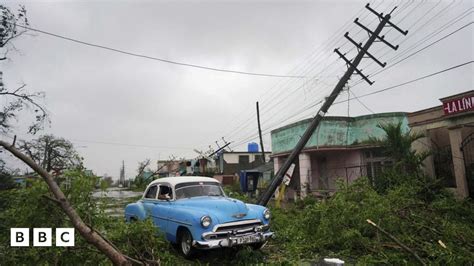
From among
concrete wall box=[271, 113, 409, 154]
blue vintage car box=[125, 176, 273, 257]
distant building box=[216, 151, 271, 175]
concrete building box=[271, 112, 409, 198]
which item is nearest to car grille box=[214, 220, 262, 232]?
blue vintage car box=[125, 176, 273, 257]

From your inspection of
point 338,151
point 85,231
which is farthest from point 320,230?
point 338,151

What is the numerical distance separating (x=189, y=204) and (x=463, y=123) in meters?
10.2

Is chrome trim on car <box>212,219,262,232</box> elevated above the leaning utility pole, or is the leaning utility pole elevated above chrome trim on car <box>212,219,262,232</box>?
the leaning utility pole

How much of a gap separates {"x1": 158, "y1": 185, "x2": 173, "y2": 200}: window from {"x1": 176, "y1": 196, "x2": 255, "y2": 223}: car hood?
0.43m

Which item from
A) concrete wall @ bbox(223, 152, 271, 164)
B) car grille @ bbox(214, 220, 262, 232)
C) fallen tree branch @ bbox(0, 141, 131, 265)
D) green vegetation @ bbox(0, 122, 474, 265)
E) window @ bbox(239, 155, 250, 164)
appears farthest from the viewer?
window @ bbox(239, 155, 250, 164)

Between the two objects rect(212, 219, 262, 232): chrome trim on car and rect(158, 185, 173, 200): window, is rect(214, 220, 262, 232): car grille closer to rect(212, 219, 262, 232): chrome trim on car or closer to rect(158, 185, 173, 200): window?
rect(212, 219, 262, 232): chrome trim on car

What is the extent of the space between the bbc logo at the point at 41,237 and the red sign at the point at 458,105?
1252 centimetres

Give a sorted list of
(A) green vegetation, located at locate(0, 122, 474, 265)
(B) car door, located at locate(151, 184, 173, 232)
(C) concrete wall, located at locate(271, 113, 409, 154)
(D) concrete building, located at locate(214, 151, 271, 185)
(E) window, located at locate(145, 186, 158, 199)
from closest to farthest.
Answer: (A) green vegetation, located at locate(0, 122, 474, 265) < (B) car door, located at locate(151, 184, 173, 232) < (E) window, located at locate(145, 186, 158, 199) < (C) concrete wall, located at locate(271, 113, 409, 154) < (D) concrete building, located at locate(214, 151, 271, 185)

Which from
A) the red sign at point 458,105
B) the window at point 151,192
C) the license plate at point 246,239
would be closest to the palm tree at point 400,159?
the red sign at point 458,105

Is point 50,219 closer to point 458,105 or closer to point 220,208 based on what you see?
point 220,208

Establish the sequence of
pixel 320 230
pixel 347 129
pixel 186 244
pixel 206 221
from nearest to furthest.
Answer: pixel 206 221, pixel 186 244, pixel 320 230, pixel 347 129

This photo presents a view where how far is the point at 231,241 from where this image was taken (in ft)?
22.1

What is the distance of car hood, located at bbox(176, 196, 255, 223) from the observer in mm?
6973

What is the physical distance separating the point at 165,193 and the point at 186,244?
1.87 metres
